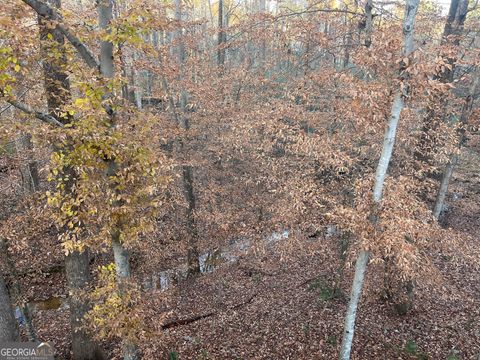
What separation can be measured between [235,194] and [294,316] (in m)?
6.81

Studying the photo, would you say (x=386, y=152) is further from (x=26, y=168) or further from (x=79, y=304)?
(x=26, y=168)

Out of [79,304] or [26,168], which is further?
[26,168]

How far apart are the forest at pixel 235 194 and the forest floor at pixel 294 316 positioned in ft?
0.22

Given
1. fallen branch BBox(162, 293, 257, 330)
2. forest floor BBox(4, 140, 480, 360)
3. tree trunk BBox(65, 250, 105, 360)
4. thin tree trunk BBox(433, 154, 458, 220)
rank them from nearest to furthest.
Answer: tree trunk BBox(65, 250, 105, 360) → forest floor BBox(4, 140, 480, 360) → fallen branch BBox(162, 293, 257, 330) → thin tree trunk BBox(433, 154, 458, 220)

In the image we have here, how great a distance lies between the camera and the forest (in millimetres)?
6020

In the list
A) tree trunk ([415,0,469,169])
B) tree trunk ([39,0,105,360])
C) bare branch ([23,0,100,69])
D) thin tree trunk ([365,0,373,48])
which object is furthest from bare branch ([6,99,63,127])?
tree trunk ([415,0,469,169])

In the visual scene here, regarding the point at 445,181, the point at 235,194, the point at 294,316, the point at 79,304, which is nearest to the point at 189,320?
the point at 294,316

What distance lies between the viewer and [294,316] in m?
11.1

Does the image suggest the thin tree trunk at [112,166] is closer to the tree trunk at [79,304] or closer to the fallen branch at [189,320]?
the tree trunk at [79,304]

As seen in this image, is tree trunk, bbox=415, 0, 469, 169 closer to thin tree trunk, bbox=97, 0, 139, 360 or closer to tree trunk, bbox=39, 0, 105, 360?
thin tree trunk, bbox=97, 0, 139, 360

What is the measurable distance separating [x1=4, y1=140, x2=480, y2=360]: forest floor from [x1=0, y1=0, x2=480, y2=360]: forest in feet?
0.22

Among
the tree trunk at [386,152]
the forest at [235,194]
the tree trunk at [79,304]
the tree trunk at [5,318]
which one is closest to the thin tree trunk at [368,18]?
the forest at [235,194]

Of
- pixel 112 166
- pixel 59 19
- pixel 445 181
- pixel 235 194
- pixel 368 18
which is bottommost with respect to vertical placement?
pixel 235 194

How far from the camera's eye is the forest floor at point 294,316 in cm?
946
